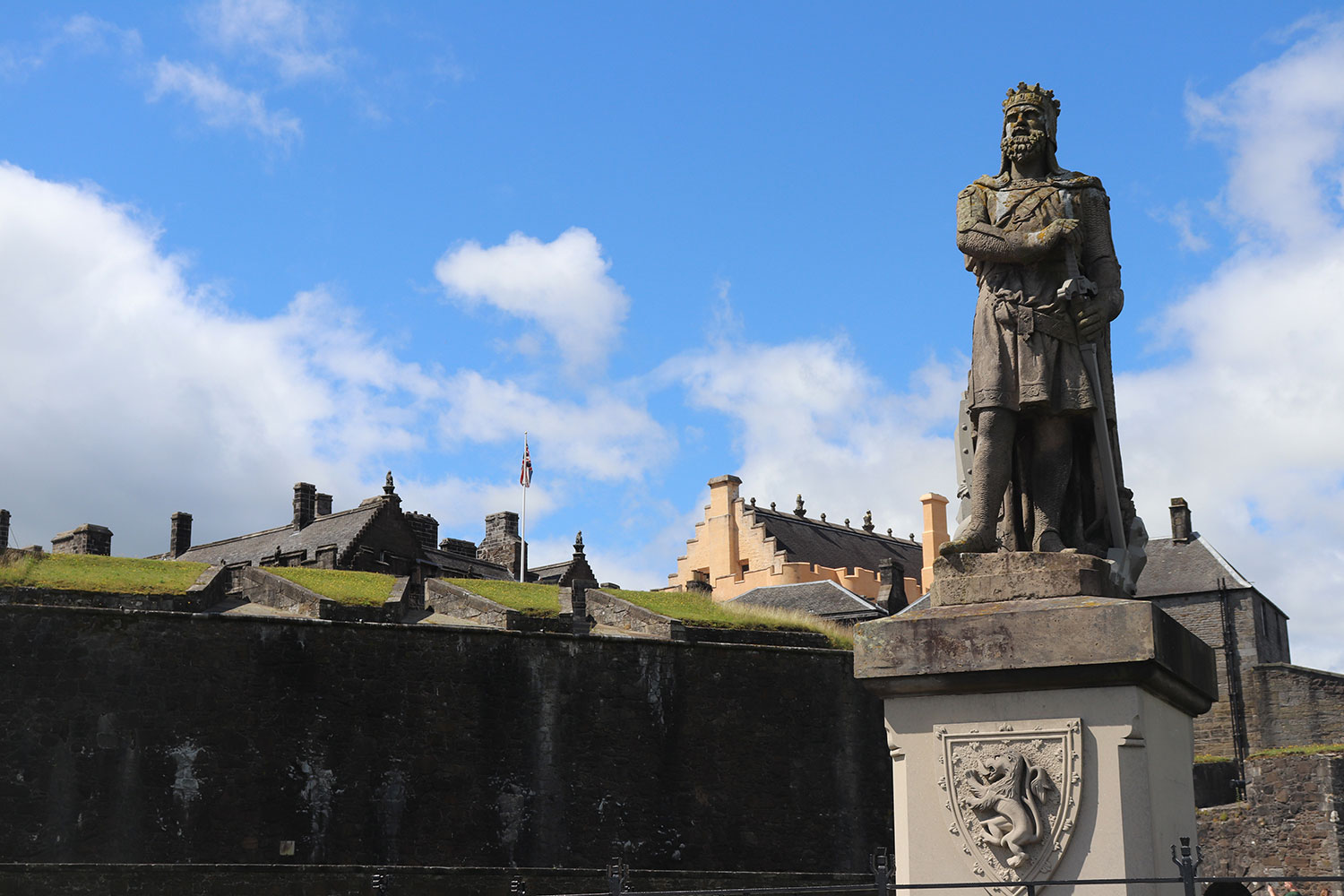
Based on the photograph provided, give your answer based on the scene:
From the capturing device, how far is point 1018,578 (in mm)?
5242

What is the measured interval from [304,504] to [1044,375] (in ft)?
131

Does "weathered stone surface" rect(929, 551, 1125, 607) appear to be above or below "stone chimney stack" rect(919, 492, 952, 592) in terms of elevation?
below

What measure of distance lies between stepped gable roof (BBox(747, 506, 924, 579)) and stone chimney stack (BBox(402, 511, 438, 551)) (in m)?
10.2

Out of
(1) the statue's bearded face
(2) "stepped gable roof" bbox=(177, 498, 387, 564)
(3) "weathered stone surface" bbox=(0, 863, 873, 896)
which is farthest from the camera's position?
(2) "stepped gable roof" bbox=(177, 498, 387, 564)

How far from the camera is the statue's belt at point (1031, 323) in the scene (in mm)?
5539

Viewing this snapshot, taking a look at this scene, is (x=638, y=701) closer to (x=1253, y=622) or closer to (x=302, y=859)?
(x=302, y=859)

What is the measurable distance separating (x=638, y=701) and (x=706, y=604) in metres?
4.76

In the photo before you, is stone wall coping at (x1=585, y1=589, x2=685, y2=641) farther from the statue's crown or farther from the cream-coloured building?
the statue's crown

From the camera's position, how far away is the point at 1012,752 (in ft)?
16.3

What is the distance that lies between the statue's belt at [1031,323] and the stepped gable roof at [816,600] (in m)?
30.2

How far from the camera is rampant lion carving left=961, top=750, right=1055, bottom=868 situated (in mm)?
4879

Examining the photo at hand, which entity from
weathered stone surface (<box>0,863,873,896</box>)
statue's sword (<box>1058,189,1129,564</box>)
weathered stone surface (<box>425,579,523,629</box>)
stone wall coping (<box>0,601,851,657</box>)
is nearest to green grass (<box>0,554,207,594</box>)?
stone wall coping (<box>0,601,851,657</box>)

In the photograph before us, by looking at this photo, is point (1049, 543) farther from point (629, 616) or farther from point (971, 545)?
point (629, 616)

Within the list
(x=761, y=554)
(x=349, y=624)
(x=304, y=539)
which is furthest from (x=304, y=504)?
(x=349, y=624)
